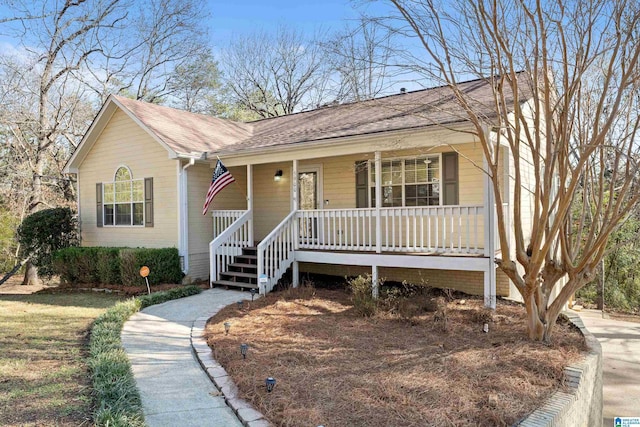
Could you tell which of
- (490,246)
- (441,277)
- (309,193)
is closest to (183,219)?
(309,193)

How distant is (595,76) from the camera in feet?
25.2

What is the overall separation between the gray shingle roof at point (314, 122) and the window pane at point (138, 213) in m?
2.36

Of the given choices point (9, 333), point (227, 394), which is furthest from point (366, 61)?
point (9, 333)

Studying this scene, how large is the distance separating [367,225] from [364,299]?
3.11 meters

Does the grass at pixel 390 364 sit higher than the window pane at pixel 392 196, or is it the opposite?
the window pane at pixel 392 196

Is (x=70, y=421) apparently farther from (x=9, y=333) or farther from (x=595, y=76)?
(x=595, y=76)

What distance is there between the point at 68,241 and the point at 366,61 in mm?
11468

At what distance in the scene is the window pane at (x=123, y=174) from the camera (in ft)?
40.5

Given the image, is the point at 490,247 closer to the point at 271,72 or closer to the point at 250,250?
the point at 250,250

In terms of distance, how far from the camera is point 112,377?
14.5ft

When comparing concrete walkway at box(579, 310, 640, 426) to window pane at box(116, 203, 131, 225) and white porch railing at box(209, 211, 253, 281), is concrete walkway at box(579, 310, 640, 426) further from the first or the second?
window pane at box(116, 203, 131, 225)

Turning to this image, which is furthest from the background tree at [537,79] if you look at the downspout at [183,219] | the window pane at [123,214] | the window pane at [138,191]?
the window pane at [123,214]

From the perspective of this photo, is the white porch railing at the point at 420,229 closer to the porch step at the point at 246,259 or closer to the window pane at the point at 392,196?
the window pane at the point at 392,196

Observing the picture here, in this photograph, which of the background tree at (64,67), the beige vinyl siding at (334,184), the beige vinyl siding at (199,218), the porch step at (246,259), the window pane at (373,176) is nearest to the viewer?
the beige vinyl siding at (334,184)
